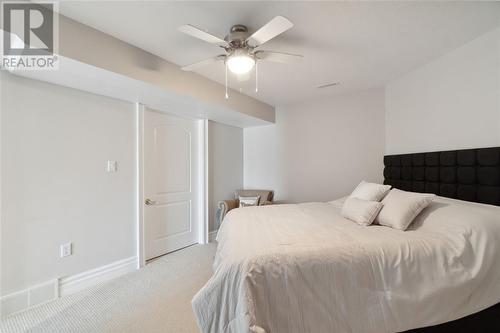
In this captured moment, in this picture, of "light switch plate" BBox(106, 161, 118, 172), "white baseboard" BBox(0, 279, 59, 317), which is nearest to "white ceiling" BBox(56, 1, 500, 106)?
"light switch plate" BBox(106, 161, 118, 172)

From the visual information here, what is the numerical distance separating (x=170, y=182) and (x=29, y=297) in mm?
1730

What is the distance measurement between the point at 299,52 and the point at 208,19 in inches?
36.0

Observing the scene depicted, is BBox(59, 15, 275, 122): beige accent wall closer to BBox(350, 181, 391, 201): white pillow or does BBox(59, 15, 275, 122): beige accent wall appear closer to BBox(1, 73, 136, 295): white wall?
BBox(1, 73, 136, 295): white wall

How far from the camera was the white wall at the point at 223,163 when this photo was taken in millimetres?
3686

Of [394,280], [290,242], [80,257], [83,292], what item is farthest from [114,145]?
[394,280]

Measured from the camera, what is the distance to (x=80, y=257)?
2.20 metres

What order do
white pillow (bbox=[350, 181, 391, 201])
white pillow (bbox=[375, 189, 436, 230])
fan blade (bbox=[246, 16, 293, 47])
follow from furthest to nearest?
white pillow (bbox=[350, 181, 391, 201]) → white pillow (bbox=[375, 189, 436, 230]) → fan blade (bbox=[246, 16, 293, 47])

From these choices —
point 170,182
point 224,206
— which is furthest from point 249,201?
point 170,182

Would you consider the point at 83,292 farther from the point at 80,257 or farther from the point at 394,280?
the point at 394,280

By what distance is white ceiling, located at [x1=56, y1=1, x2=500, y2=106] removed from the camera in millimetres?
1473

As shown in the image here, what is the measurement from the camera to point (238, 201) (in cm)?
370

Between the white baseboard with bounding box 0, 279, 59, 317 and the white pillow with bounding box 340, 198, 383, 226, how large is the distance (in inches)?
112

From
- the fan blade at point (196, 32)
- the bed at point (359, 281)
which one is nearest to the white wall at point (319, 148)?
the bed at point (359, 281)

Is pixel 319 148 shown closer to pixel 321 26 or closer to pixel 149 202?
pixel 321 26
